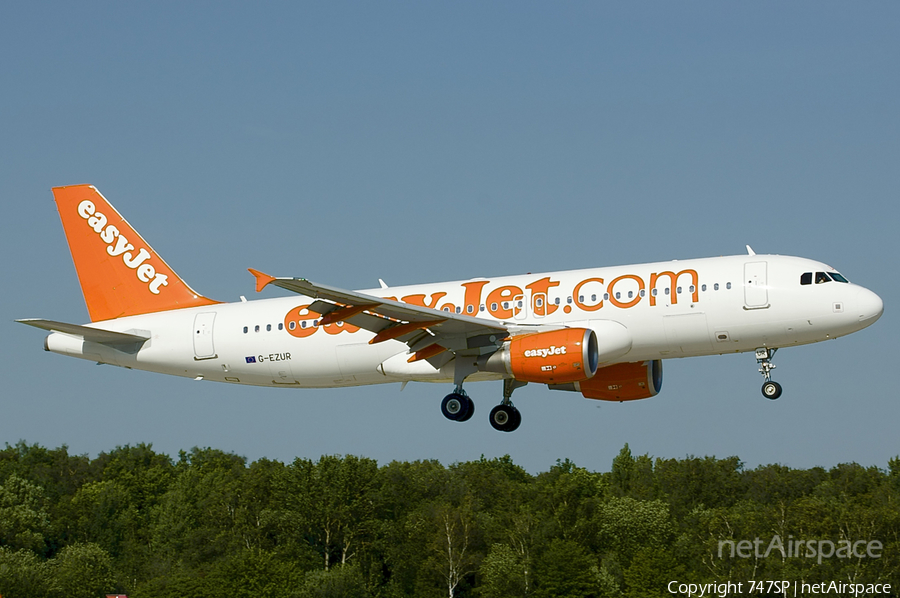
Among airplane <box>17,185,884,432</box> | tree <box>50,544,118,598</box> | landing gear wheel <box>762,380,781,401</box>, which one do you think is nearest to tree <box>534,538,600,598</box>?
tree <box>50,544,118,598</box>

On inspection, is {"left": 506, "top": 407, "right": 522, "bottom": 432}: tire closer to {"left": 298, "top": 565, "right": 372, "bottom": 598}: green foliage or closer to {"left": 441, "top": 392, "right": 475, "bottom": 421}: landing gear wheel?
{"left": 441, "top": 392, "right": 475, "bottom": 421}: landing gear wheel

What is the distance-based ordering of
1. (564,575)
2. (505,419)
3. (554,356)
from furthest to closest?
(564,575) → (505,419) → (554,356)

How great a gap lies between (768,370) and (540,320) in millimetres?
7254

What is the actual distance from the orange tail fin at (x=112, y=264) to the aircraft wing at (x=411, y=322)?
9289 millimetres

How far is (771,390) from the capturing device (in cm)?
3591

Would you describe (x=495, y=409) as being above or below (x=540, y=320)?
below

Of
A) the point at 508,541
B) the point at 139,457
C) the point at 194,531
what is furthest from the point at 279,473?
the point at 139,457

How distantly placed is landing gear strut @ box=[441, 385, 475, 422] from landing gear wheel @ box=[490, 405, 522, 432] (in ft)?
4.98

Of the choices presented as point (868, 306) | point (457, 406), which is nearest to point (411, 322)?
point (457, 406)

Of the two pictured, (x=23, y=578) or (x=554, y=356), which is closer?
(x=554, y=356)

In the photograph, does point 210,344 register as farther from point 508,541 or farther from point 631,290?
point 508,541

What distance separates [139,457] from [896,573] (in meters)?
99.3

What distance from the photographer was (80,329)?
39.3m

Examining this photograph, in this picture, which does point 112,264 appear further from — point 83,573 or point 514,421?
point 83,573
